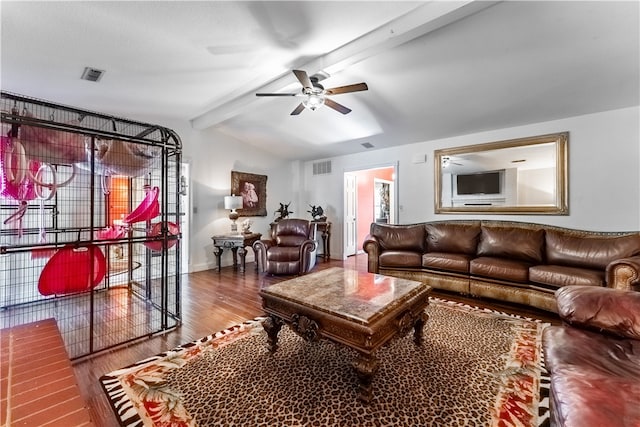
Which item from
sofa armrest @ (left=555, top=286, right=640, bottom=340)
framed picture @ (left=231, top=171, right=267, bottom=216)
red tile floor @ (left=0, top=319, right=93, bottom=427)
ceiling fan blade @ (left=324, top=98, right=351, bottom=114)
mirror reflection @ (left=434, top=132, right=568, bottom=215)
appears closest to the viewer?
red tile floor @ (left=0, top=319, right=93, bottom=427)

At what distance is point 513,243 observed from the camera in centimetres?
358

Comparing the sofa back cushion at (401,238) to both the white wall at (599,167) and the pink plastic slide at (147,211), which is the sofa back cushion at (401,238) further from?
the pink plastic slide at (147,211)

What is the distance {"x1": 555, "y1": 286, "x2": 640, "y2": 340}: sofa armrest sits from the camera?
147cm

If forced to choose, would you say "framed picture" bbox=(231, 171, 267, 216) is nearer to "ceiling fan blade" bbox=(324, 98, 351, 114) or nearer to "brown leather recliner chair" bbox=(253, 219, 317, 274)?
"brown leather recliner chair" bbox=(253, 219, 317, 274)

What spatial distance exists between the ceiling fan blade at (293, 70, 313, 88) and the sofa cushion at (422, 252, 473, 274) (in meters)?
2.77

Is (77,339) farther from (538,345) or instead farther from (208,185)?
(538,345)

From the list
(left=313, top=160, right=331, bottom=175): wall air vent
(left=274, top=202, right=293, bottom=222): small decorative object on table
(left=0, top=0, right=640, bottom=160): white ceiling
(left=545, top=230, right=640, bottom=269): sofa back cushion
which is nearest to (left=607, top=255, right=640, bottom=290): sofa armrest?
(left=545, top=230, right=640, bottom=269): sofa back cushion

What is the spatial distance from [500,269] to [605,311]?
1805 millimetres

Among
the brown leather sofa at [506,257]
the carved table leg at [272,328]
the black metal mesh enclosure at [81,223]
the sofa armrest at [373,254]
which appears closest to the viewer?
the black metal mesh enclosure at [81,223]

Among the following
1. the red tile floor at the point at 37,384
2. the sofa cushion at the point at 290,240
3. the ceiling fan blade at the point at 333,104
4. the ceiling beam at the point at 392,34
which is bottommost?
the red tile floor at the point at 37,384

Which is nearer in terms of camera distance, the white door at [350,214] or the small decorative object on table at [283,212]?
the white door at [350,214]

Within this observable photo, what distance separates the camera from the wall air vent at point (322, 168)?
6.42 m

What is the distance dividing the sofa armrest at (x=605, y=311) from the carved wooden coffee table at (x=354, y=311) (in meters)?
0.88

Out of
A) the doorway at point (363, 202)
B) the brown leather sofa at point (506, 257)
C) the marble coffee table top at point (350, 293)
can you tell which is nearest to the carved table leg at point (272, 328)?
the marble coffee table top at point (350, 293)
